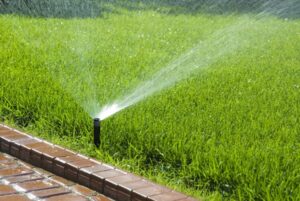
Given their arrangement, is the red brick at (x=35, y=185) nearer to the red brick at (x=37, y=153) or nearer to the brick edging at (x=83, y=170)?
the brick edging at (x=83, y=170)

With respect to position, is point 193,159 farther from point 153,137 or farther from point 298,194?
point 298,194

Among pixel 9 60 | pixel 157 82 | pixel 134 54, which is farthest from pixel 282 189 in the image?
pixel 134 54

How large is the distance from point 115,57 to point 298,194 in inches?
177

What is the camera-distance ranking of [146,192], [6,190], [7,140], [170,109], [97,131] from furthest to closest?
[170,109] < [7,140] < [97,131] < [6,190] < [146,192]

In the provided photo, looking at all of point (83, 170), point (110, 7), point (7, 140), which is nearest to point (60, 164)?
point (83, 170)

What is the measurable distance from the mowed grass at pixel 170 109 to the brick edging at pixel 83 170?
15 centimetres

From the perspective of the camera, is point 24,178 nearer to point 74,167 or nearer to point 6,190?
point 6,190

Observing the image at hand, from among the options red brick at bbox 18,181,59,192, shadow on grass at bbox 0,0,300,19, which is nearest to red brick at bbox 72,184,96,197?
red brick at bbox 18,181,59,192

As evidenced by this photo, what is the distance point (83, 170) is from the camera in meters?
3.95

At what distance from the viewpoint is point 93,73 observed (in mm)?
6629

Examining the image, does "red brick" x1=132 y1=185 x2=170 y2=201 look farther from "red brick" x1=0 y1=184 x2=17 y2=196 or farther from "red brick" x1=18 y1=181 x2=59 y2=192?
"red brick" x1=0 y1=184 x2=17 y2=196

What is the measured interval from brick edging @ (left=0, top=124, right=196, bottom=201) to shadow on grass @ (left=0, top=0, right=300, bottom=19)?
23.2 ft

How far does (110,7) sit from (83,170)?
1024cm

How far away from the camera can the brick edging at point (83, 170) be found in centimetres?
363
